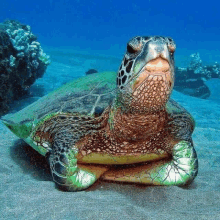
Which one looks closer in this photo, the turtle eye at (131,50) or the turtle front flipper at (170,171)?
the turtle eye at (131,50)

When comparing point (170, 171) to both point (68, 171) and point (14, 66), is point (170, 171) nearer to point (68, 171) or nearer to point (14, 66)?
point (68, 171)

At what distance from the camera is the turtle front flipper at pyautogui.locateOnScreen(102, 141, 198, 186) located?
2.35 metres

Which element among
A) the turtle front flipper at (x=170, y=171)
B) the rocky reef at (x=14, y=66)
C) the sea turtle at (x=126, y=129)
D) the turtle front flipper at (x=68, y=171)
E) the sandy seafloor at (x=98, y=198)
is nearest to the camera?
the sandy seafloor at (x=98, y=198)

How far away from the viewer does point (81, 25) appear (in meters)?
108

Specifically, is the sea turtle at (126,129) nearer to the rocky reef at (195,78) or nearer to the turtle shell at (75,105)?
the turtle shell at (75,105)

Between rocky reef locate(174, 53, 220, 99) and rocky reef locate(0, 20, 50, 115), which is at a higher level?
rocky reef locate(174, 53, 220, 99)

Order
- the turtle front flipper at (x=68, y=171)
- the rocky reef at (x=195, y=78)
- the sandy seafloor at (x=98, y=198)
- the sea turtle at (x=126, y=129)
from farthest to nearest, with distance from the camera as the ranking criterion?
1. the rocky reef at (x=195, y=78)
2. the turtle front flipper at (x=68, y=171)
3. the sea turtle at (x=126, y=129)
4. the sandy seafloor at (x=98, y=198)

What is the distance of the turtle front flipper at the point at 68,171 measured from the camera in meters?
2.16

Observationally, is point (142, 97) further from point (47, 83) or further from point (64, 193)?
point (47, 83)

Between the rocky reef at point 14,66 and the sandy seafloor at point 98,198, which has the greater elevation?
the rocky reef at point 14,66

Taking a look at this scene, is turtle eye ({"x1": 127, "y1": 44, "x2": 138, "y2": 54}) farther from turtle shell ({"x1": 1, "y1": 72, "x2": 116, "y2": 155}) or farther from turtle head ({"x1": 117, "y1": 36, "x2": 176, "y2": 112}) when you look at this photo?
turtle shell ({"x1": 1, "y1": 72, "x2": 116, "y2": 155})

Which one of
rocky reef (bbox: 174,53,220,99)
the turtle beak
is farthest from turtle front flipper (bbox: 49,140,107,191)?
rocky reef (bbox: 174,53,220,99)

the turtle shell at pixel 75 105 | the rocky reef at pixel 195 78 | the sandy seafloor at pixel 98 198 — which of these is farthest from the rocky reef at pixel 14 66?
the rocky reef at pixel 195 78

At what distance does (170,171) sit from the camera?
2393 mm
